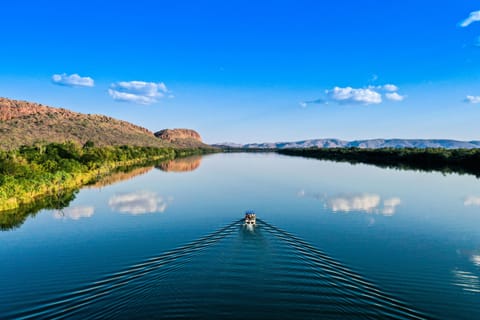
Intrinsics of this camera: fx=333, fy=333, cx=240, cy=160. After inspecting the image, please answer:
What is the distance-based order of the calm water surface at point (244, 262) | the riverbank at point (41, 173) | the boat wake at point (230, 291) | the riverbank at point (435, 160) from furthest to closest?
the riverbank at point (435, 160) < the riverbank at point (41, 173) < the calm water surface at point (244, 262) < the boat wake at point (230, 291)

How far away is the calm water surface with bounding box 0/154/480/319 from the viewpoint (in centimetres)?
889

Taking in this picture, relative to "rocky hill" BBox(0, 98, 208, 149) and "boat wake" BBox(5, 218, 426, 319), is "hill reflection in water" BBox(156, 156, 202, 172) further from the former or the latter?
"boat wake" BBox(5, 218, 426, 319)

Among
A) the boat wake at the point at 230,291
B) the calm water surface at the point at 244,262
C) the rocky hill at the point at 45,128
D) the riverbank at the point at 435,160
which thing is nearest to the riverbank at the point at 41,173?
the calm water surface at the point at 244,262

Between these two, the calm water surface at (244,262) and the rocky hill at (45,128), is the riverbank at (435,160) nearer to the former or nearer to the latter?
the calm water surface at (244,262)

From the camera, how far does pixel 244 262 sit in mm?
12070

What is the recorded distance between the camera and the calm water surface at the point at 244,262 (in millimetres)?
8891

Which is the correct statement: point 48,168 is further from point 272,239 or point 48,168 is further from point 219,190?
point 272,239

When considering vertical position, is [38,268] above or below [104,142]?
below

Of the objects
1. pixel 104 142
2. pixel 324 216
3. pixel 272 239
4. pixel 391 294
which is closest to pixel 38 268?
pixel 272 239

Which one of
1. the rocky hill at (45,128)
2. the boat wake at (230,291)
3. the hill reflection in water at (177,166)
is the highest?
the rocky hill at (45,128)

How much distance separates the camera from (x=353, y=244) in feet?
47.6

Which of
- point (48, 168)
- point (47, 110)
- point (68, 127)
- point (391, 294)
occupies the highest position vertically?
point (47, 110)

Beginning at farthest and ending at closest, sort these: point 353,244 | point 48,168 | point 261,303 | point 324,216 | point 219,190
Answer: point 48,168 < point 219,190 < point 324,216 < point 353,244 < point 261,303

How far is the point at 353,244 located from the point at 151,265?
28.0 ft
